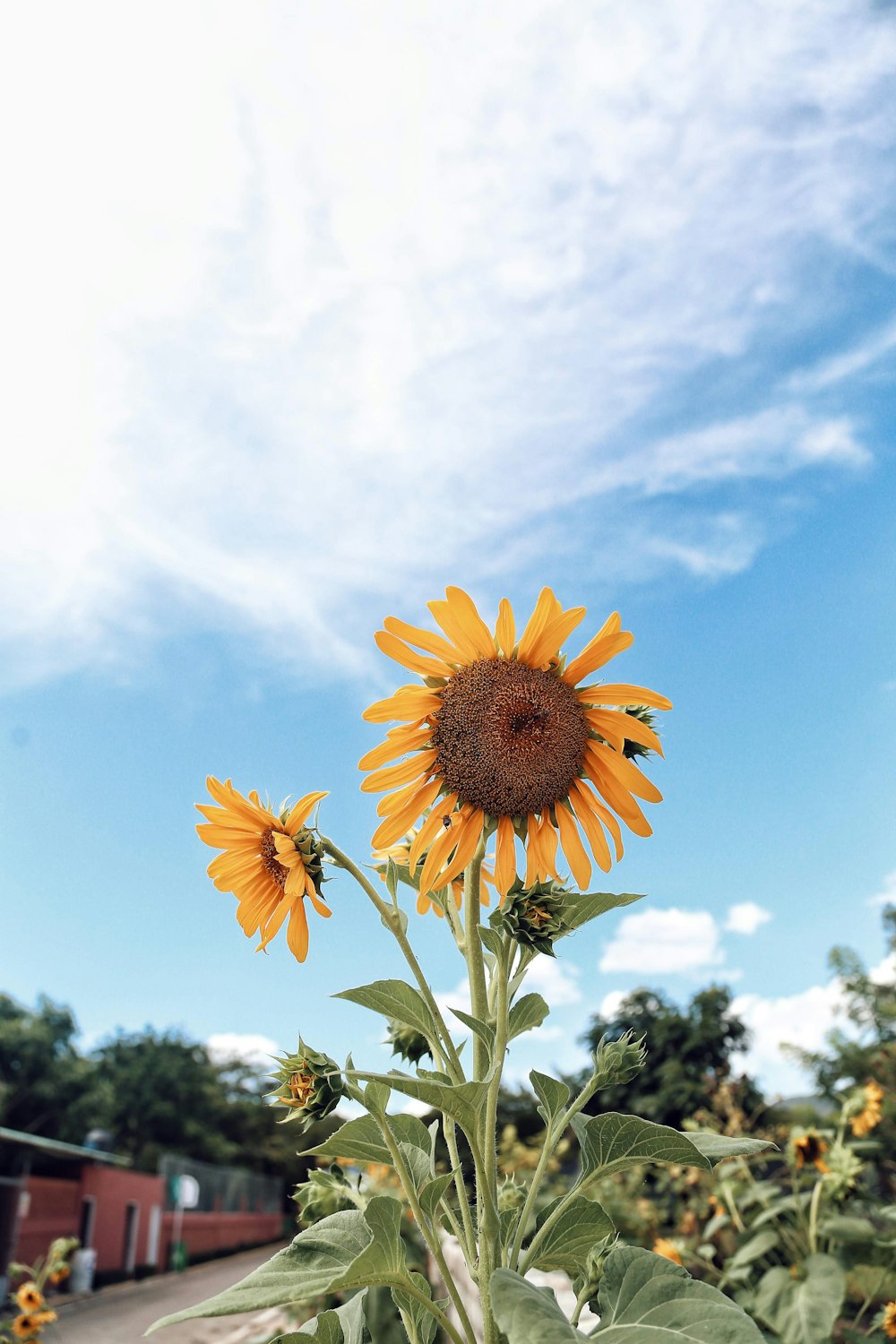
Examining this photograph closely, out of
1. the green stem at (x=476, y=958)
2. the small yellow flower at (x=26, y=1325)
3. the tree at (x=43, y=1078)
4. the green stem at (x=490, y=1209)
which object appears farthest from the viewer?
the tree at (x=43, y=1078)

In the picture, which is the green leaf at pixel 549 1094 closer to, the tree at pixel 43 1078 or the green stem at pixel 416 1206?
the green stem at pixel 416 1206

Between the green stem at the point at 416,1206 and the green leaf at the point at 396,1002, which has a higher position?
the green leaf at the point at 396,1002

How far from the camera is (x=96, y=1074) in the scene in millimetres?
32281

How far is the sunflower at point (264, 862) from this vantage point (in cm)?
135

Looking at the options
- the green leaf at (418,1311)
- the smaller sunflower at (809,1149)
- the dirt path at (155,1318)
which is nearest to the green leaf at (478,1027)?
the green leaf at (418,1311)

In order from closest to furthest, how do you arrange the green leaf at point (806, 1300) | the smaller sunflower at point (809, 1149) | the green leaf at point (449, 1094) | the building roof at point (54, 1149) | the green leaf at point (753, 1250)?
the green leaf at point (449, 1094)
the green leaf at point (806, 1300)
the green leaf at point (753, 1250)
the smaller sunflower at point (809, 1149)
the building roof at point (54, 1149)

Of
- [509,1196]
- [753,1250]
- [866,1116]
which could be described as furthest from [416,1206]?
[866,1116]

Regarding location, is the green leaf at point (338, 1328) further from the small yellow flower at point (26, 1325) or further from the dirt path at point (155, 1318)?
the dirt path at point (155, 1318)

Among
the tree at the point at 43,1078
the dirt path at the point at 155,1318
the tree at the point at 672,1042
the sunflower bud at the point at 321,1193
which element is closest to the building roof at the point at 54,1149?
the dirt path at the point at 155,1318

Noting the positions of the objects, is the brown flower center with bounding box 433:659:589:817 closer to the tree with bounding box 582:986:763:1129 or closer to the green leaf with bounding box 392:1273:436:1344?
the green leaf with bounding box 392:1273:436:1344

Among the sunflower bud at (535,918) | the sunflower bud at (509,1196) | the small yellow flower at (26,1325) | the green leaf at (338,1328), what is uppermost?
the sunflower bud at (535,918)

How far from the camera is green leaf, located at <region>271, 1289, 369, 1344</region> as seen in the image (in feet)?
4.00

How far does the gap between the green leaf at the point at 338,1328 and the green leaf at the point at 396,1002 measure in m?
0.38

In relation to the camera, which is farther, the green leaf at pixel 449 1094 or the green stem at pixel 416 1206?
the green stem at pixel 416 1206
